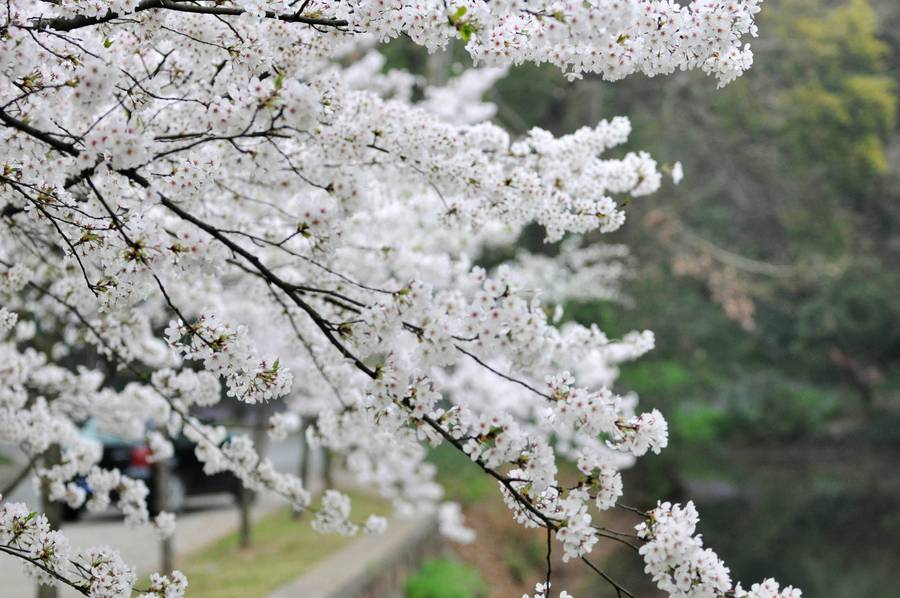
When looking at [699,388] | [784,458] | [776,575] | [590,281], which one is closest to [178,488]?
[590,281]

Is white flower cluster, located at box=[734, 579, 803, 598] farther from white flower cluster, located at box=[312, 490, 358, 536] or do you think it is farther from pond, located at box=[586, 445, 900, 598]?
pond, located at box=[586, 445, 900, 598]

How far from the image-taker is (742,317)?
50.4 ft

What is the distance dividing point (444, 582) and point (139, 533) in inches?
129

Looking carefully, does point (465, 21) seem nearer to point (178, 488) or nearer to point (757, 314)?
point (178, 488)

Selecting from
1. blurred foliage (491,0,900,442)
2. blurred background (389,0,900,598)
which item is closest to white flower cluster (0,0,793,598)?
blurred background (389,0,900,598)

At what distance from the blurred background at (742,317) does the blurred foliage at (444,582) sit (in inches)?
1.2

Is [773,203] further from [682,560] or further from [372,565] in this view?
[682,560]

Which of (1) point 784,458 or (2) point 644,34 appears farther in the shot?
(1) point 784,458

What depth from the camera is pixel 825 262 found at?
1880cm

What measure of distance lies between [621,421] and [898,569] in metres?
13.1

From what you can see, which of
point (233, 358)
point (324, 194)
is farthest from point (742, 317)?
point (233, 358)

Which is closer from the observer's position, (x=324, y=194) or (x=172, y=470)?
(x=324, y=194)

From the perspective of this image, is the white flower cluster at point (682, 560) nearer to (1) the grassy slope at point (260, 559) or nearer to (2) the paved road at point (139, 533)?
(2) the paved road at point (139, 533)

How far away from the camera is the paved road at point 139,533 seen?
25.1 ft
